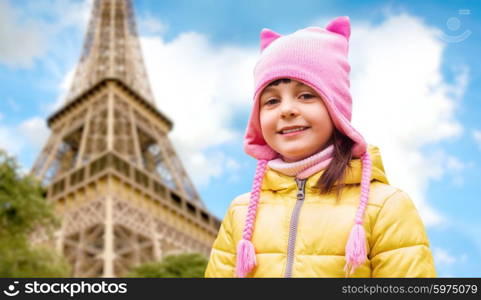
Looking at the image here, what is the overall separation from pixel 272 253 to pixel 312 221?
0.23 meters

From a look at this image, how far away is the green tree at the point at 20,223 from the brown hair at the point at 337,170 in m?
11.7

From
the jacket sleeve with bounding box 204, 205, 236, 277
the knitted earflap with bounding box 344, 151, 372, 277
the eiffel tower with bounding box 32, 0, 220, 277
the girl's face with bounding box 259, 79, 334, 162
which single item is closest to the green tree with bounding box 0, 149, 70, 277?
the eiffel tower with bounding box 32, 0, 220, 277

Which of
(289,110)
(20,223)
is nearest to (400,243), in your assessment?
(289,110)

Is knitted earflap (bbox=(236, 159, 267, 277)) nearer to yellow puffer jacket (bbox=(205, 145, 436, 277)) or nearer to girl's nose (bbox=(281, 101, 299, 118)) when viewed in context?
yellow puffer jacket (bbox=(205, 145, 436, 277))

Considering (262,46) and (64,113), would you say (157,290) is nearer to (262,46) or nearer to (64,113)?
(262,46)

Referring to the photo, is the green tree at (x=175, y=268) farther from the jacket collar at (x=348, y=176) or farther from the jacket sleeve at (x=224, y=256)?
the jacket collar at (x=348, y=176)

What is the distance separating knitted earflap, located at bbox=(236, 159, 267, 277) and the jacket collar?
64 millimetres

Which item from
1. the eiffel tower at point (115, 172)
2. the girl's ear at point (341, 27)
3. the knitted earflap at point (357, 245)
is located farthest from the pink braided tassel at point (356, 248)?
the eiffel tower at point (115, 172)

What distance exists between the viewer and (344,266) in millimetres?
1928

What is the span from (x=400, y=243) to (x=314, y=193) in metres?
0.43

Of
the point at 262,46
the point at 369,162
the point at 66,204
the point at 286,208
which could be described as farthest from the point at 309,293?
the point at 66,204

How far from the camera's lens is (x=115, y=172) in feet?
76.1

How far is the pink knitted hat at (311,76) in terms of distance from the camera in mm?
2100

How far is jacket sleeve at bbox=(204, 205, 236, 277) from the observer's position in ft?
7.23
